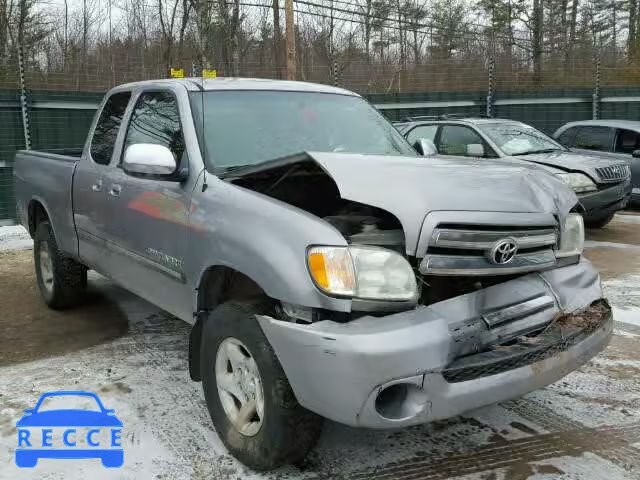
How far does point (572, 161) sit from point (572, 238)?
5.94m

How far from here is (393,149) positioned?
4.08 m

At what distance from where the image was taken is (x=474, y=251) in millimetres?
2615

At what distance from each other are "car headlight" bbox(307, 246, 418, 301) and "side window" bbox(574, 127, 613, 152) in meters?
9.52

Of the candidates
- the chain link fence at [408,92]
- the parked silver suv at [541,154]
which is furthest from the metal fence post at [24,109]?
the parked silver suv at [541,154]

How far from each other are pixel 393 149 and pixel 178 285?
167 cm

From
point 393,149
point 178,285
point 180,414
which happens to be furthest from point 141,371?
point 393,149

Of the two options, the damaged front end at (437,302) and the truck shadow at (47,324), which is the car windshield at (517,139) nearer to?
the truck shadow at (47,324)

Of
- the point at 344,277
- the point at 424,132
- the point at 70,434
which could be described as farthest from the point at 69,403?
the point at 424,132

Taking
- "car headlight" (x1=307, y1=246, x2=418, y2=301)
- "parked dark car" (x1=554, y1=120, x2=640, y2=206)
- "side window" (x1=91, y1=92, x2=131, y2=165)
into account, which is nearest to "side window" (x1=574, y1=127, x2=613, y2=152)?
"parked dark car" (x1=554, y1=120, x2=640, y2=206)

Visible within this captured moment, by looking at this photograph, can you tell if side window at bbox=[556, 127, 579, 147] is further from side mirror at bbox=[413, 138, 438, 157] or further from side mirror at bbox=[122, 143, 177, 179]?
side mirror at bbox=[122, 143, 177, 179]

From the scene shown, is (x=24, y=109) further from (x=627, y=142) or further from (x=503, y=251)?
(x=627, y=142)

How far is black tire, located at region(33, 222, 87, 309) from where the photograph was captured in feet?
17.6

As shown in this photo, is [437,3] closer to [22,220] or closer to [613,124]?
[613,124]

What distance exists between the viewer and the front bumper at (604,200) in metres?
8.20
